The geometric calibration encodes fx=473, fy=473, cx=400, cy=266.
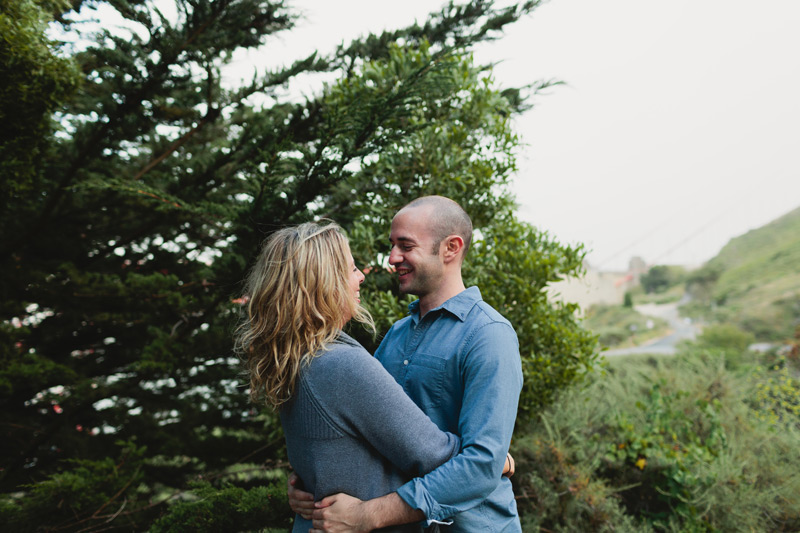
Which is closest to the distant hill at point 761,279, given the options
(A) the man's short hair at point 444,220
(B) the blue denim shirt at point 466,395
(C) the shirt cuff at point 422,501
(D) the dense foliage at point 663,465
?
(D) the dense foliage at point 663,465

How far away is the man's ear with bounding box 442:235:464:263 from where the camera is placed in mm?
1809

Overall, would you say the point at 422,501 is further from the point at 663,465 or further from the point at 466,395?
the point at 663,465

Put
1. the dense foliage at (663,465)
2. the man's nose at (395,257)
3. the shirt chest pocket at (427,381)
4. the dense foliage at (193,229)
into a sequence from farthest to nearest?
1. the dense foliage at (663,465)
2. the dense foliage at (193,229)
3. the man's nose at (395,257)
4. the shirt chest pocket at (427,381)

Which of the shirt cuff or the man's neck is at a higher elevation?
the man's neck

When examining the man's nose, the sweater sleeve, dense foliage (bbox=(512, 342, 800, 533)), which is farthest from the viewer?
dense foliage (bbox=(512, 342, 800, 533))

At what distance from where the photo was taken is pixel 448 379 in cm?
157

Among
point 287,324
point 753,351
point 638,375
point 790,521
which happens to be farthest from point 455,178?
point 753,351

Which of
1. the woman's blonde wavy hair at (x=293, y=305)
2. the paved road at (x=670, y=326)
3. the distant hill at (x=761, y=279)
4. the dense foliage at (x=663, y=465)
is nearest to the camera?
the woman's blonde wavy hair at (x=293, y=305)

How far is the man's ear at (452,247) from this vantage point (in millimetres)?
1809

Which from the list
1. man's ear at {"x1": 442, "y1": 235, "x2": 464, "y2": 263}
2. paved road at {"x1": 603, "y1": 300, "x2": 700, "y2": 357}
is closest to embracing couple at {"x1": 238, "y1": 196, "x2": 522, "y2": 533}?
man's ear at {"x1": 442, "y1": 235, "x2": 464, "y2": 263}

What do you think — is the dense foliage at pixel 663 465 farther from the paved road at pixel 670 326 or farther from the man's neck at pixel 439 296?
the paved road at pixel 670 326

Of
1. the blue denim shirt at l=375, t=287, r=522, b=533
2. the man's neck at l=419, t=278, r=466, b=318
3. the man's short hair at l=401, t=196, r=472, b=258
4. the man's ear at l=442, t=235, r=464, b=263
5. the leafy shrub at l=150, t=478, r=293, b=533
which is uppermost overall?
the man's short hair at l=401, t=196, r=472, b=258

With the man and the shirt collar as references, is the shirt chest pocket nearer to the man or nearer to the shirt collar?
the man

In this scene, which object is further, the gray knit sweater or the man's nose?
the man's nose
